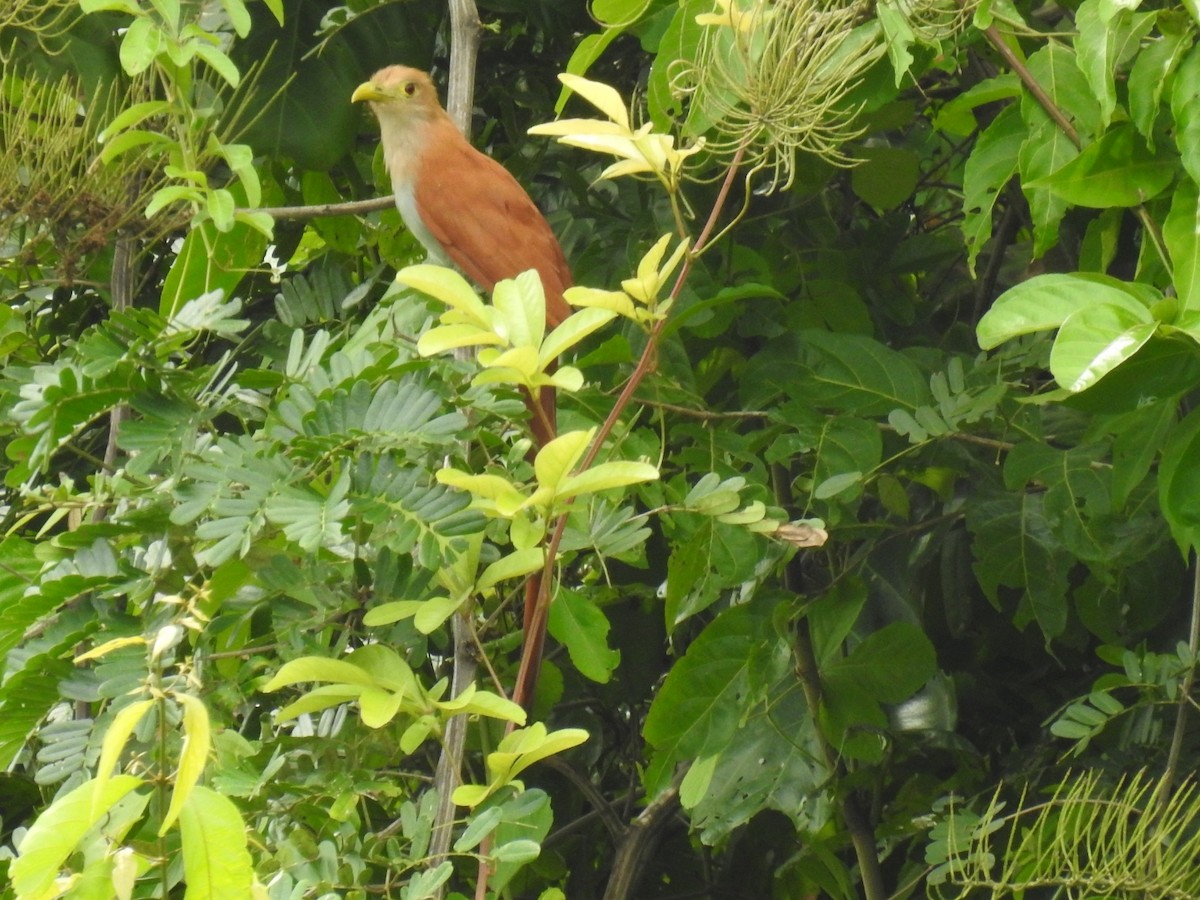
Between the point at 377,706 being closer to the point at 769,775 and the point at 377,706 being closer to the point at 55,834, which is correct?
the point at 55,834

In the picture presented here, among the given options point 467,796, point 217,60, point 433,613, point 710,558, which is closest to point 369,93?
point 217,60

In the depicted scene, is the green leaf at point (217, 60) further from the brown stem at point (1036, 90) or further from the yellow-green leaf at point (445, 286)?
the brown stem at point (1036, 90)

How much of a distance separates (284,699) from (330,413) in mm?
398

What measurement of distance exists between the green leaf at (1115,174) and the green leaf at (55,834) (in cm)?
95

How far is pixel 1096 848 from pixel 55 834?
103cm

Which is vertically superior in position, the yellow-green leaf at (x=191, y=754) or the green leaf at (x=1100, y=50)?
the green leaf at (x=1100, y=50)

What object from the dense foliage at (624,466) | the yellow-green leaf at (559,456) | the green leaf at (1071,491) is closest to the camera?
the yellow-green leaf at (559,456)

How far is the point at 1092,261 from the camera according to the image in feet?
5.16

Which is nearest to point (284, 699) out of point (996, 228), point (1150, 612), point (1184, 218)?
point (1184, 218)

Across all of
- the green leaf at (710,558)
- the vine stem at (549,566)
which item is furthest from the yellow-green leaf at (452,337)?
the green leaf at (710,558)

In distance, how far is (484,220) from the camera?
84.1 inches

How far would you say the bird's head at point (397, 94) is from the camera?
203cm

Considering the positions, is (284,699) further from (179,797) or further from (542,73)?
(542,73)

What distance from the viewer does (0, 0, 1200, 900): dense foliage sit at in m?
1.07
